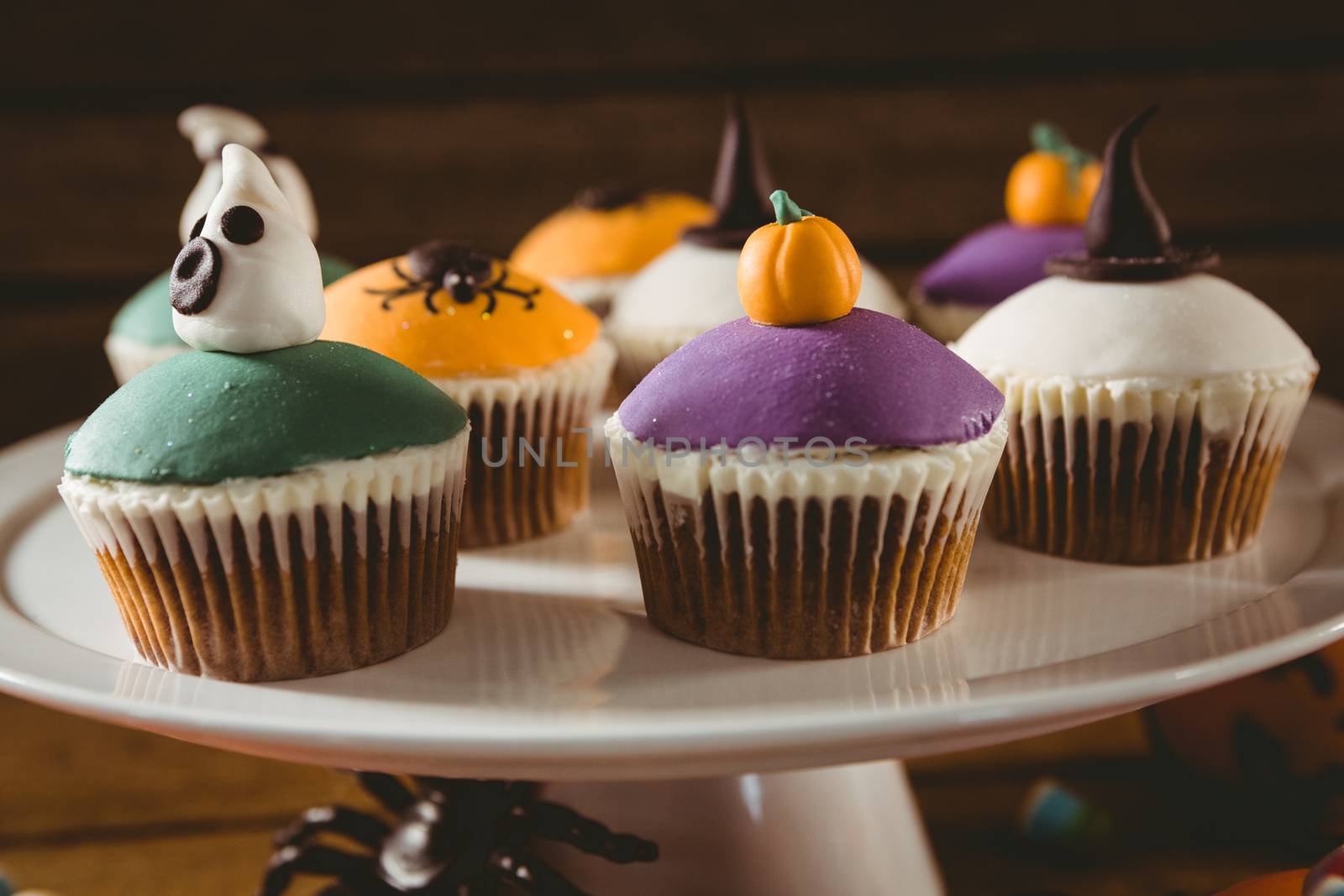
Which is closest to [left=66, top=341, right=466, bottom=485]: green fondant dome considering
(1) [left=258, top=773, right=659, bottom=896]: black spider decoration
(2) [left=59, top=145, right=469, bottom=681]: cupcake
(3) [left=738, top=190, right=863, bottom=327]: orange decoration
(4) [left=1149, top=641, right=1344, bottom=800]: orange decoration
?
(2) [left=59, top=145, right=469, bottom=681]: cupcake

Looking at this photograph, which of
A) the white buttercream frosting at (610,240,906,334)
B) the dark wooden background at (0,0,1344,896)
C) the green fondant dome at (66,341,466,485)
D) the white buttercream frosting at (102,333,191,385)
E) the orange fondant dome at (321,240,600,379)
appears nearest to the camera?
the green fondant dome at (66,341,466,485)

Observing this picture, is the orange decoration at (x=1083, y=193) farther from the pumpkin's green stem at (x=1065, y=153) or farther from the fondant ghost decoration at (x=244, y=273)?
the fondant ghost decoration at (x=244, y=273)

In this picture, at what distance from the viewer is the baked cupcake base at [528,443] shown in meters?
1.71

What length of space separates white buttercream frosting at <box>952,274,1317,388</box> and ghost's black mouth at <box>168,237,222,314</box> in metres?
0.91

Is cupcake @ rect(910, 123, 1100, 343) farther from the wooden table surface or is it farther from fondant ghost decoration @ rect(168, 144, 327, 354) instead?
fondant ghost decoration @ rect(168, 144, 327, 354)

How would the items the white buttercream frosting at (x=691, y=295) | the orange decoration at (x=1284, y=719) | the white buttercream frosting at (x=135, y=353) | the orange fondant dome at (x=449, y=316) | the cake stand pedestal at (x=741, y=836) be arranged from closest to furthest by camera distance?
the cake stand pedestal at (x=741, y=836) < the orange fondant dome at (x=449, y=316) < the orange decoration at (x=1284, y=719) < the white buttercream frosting at (x=691, y=295) < the white buttercream frosting at (x=135, y=353)

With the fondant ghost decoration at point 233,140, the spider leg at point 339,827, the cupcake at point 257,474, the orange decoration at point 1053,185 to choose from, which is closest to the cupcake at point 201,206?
the fondant ghost decoration at point 233,140

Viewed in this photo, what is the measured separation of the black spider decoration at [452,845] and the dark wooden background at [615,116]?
182cm

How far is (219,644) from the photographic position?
A: 1.36 meters

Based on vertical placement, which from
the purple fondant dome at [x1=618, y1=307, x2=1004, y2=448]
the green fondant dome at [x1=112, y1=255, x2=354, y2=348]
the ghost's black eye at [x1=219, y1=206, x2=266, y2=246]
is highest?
the ghost's black eye at [x1=219, y1=206, x2=266, y2=246]

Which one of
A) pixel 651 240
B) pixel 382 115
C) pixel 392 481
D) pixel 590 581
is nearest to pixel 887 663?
pixel 590 581

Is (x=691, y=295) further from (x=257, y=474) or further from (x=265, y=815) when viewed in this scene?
(x=265, y=815)

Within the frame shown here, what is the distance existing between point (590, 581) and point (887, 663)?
42cm

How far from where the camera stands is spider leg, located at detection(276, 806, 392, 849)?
172cm
